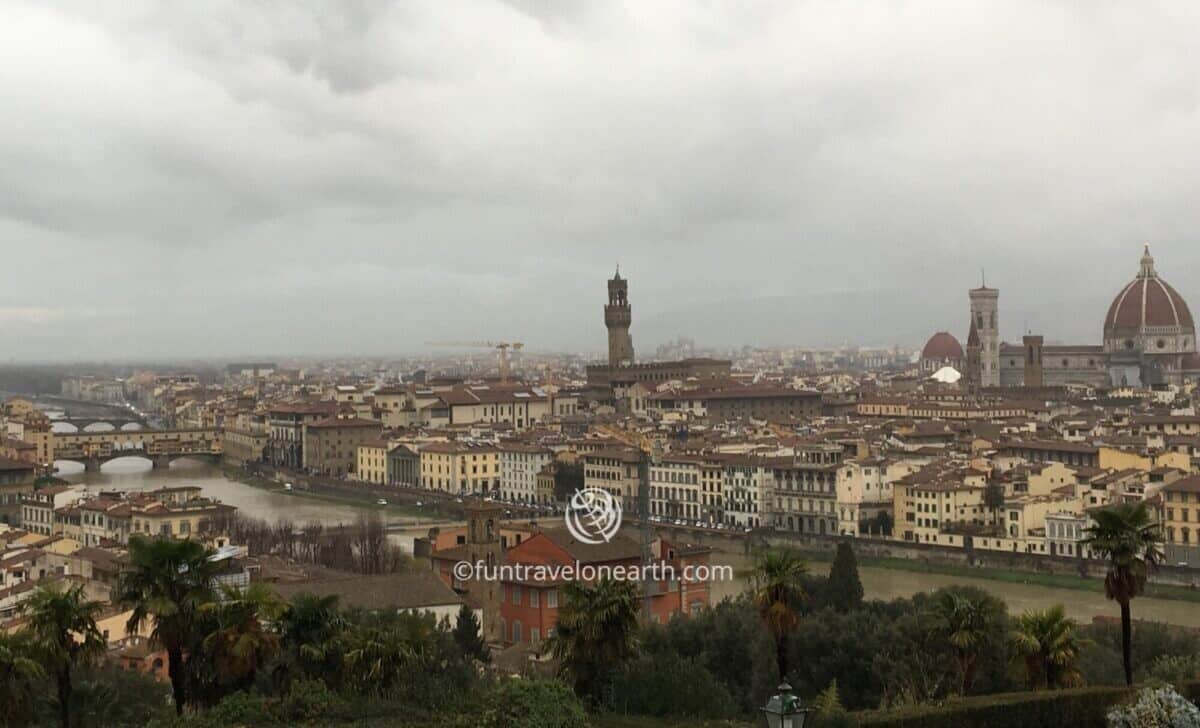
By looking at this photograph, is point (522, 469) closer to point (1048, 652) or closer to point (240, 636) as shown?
point (1048, 652)

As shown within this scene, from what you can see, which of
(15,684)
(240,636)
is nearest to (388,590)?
(240,636)

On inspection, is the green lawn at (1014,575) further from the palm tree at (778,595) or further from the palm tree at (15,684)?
the palm tree at (15,684)

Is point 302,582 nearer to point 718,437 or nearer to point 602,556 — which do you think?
point 602,556

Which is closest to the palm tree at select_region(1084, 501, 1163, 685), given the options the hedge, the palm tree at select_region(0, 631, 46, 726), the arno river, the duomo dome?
the hedge

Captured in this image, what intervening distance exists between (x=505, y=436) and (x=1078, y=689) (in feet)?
126

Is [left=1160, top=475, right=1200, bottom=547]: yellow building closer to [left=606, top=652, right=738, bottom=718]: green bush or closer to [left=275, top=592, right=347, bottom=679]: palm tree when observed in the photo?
[left=606, top=652, right=738, bottom=718]: green bush

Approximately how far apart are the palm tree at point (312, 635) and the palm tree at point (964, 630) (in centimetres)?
393

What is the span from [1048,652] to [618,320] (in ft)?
205

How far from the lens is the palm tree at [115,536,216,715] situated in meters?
8.38

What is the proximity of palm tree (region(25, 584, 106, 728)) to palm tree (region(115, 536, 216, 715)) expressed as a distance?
214 mm

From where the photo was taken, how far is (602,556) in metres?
17.9

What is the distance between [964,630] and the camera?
9.97 m

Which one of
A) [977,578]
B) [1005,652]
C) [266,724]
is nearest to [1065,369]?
[977,578]

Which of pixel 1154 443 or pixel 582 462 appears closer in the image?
pixel 1154 443
